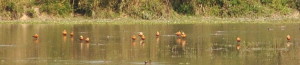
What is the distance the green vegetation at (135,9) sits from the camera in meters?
36.0

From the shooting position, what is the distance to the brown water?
16562mm

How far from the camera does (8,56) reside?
17578 mm

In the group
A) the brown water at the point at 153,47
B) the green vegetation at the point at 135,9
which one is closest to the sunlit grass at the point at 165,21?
the green vegetation at the point at 135,9

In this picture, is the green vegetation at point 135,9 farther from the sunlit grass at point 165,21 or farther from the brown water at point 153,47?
the brown water at point 153,47

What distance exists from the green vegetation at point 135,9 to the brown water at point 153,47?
7062 millimetres

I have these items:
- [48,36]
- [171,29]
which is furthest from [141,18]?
[48,36]

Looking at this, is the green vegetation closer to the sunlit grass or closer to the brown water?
the sunlit grass

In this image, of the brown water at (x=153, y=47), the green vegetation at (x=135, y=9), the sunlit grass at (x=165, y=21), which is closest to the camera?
the brown water at (x=153, y=47)

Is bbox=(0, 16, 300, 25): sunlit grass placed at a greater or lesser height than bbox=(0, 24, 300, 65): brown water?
greater

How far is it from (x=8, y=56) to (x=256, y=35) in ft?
29.1

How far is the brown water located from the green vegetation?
706 cm

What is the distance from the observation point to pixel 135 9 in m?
36.2

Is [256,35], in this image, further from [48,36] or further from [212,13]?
[212,13]

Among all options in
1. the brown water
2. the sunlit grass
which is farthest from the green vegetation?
the brown water
